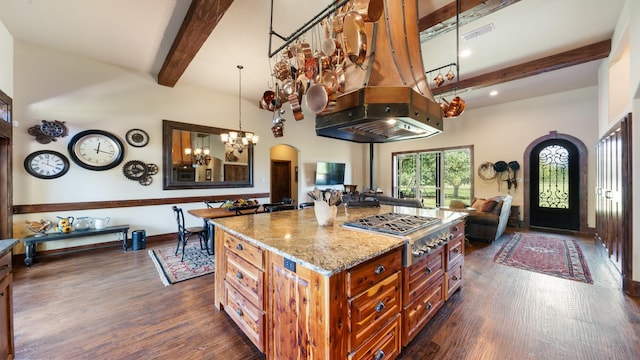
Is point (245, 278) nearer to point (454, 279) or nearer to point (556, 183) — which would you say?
point (454, 279)

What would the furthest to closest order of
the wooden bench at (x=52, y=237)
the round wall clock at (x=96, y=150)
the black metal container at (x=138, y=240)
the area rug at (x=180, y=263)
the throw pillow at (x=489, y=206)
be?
1. the throw pillow at (x=489, y=206)
2. the black metal container at (x=138, y=240)
3. the round wall clock at (x=96, y=150)
4. the wooden bench at (x=52, y=237)
5. the area rug at (x=180, y=263)

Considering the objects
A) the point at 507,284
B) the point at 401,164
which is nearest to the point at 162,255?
the point at 507,284

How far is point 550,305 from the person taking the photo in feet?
7.52

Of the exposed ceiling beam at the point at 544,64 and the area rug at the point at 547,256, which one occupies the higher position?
the exposed ceiling beam at the point at 544,64

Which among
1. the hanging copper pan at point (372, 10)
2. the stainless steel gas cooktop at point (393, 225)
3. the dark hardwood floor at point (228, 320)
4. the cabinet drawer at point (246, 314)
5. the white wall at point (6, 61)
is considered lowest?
the dark hardwood floor at point (228, 320)

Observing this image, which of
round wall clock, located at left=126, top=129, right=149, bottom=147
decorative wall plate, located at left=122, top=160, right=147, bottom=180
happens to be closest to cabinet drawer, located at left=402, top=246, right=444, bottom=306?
decorative wall plate, located at left=122, top=160, right=147, bottom=180

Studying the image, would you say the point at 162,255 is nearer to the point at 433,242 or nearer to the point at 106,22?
the point at 106,22

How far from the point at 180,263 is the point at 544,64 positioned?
6.53m

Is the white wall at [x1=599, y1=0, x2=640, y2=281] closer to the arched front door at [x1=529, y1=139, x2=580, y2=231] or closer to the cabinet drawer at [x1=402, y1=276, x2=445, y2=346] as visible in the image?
the cabinet drawer at [x1=402, y1=276, x2=445, y2=346]

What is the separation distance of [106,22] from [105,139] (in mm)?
1986

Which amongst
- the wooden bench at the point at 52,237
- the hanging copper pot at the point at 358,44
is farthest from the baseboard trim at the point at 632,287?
the wooden bench at the point at 52,237

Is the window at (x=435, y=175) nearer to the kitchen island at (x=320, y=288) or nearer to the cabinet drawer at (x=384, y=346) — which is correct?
the kitchen island at (x=320, y=288)

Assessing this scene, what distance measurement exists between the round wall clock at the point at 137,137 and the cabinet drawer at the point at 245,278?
12.4ft

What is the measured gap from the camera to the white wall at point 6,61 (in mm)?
2973
